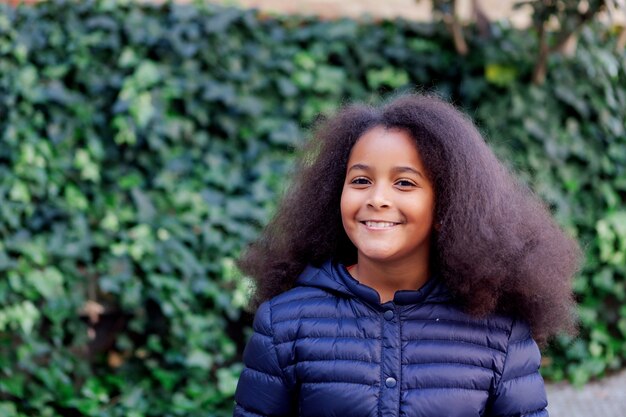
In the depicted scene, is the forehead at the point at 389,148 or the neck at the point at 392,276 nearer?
the forehead at the point at 389,148

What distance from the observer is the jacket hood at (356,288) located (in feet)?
7.38

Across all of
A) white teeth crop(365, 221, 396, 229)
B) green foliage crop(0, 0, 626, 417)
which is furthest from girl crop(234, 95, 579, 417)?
green foliage crop(0, 0, 626, 417)

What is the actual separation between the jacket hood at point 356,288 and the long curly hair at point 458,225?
4 cm

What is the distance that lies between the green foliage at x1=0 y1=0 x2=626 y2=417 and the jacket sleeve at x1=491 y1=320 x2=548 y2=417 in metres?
1.96

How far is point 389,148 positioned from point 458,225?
256 mm

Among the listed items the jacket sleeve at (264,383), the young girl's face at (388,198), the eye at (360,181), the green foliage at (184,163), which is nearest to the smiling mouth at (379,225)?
the young girl's face at (388,198)

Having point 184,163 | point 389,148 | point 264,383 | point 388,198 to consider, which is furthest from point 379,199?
point 184,163

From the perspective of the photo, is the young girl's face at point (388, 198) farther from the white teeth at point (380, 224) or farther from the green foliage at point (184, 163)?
the green foliage at point (184, 163)

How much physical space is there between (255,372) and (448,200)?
2.14 ft

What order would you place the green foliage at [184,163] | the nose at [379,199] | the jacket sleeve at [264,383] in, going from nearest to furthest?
the nose at [379,199]
the jacket sleeve at [264,383]
the green foliage at [184,163]

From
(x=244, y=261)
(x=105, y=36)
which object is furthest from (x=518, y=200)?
(x=105, y=36)

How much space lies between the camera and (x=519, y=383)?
7.31ft

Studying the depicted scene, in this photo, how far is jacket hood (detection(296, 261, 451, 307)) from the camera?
88.5 inches

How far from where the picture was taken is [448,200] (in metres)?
2.23
